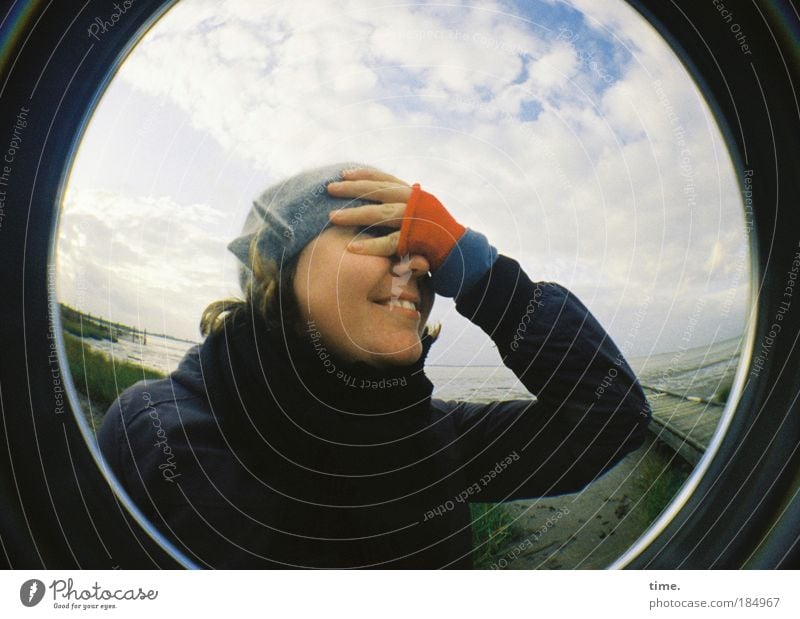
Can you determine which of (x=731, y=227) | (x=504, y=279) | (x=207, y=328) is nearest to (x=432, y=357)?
(x=504, y=279)

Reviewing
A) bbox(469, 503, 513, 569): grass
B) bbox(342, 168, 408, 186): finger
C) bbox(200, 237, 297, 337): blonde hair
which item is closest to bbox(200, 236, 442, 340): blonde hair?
bbox(200, 237, 297, 337): blonde hair

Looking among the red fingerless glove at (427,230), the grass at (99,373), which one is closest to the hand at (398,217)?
the red fingerless glove at (427,230)

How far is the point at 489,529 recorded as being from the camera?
24.3 inches

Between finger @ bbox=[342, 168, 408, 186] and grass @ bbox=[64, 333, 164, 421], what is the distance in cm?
28

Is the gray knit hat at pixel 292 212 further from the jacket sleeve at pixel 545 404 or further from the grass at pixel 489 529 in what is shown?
the grass at pixel 489 529

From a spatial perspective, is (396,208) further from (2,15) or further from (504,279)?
(2,15)

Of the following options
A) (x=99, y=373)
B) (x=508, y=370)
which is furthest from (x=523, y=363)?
(x=99, y=373)

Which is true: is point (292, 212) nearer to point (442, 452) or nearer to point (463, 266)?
point (463, 266)

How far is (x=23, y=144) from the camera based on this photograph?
0.55 m

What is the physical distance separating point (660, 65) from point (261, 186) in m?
0.44

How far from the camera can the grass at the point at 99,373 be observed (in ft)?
1.82

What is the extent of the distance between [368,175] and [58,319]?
1.16 ft

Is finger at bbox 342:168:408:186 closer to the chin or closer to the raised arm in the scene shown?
the raised arm

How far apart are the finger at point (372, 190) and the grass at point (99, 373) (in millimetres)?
267
